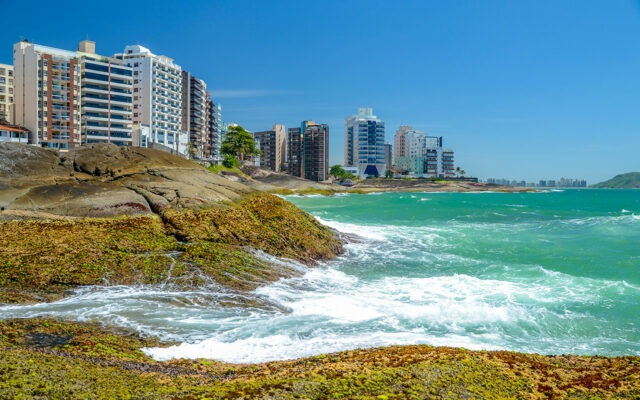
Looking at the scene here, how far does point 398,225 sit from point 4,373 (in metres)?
35.1

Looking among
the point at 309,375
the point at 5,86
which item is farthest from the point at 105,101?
the point at 309,375

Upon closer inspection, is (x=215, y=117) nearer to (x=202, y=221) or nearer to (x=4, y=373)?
(x=202, y=221)

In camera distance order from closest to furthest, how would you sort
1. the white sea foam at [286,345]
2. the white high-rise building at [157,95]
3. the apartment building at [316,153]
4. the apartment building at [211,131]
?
the white sea foam at [286,345], the white high-rise building at [157,95], the apartment building at [211,131], the apartment building at [316,153]

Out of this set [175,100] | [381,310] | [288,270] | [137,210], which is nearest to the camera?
[381,310]

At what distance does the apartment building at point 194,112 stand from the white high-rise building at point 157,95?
7.49 metres

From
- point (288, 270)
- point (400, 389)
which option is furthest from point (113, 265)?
point (400, 389)

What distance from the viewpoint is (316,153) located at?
177375 mm

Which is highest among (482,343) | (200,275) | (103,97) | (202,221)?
(103,97)

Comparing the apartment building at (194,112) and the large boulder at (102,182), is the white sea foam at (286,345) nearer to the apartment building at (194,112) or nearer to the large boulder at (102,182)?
the large boulder at (102,182)

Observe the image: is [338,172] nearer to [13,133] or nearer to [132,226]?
[13,133]

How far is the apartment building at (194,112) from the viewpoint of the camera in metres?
116

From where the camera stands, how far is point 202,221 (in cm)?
1856

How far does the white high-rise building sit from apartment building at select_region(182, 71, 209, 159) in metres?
7.49

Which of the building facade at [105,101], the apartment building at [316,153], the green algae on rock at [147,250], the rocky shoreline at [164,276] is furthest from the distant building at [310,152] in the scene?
the green algae on rock at [147,250]
